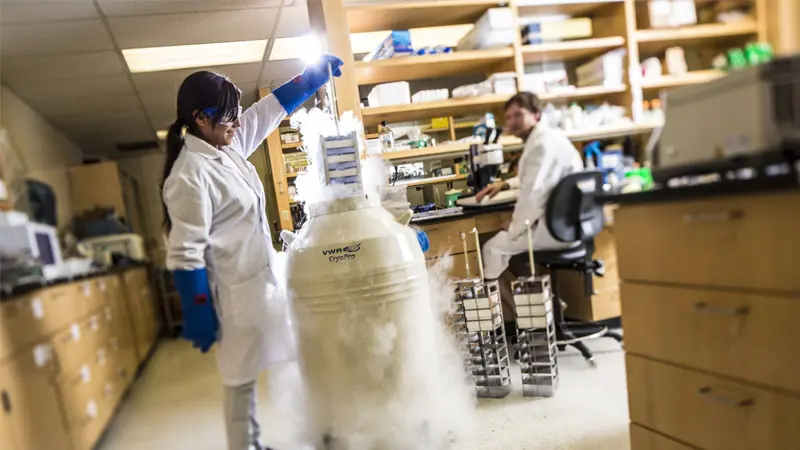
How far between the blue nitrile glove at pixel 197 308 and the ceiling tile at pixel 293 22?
0.78 meters

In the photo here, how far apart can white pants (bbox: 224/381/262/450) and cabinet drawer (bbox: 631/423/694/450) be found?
1.03 metres

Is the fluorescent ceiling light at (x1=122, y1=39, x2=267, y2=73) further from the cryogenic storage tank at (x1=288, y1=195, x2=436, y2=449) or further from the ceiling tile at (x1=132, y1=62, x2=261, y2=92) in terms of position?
the cryogenic storage tank at (x1=288, y1=195, x2=436, y2=449)

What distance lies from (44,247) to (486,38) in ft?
6.70

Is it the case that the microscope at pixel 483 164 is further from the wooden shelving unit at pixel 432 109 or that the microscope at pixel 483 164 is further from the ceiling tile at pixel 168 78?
the ceiling tile at pixel 168 78

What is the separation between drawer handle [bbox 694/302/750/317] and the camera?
0.77m

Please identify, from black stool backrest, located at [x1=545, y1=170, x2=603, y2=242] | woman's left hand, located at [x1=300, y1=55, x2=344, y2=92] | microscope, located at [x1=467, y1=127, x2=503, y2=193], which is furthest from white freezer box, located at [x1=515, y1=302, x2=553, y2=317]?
woman's left hand, located at [x1=300, y1=55, x2=344, y2=92]

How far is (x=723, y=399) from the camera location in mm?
824

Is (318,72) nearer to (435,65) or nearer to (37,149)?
(37,149)

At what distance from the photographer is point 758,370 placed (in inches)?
30.2

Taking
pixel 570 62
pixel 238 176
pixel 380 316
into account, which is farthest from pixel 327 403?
pixel 570 62

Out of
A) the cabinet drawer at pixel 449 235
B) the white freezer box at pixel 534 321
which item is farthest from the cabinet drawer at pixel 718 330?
the cabinet drawer at pixel 449 235

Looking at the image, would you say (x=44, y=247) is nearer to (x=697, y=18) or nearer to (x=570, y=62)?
(x=697, y=18)

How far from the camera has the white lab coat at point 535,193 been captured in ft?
6.05

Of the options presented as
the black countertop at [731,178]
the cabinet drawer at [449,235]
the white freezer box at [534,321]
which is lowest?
the white freezer box at [534,321]
